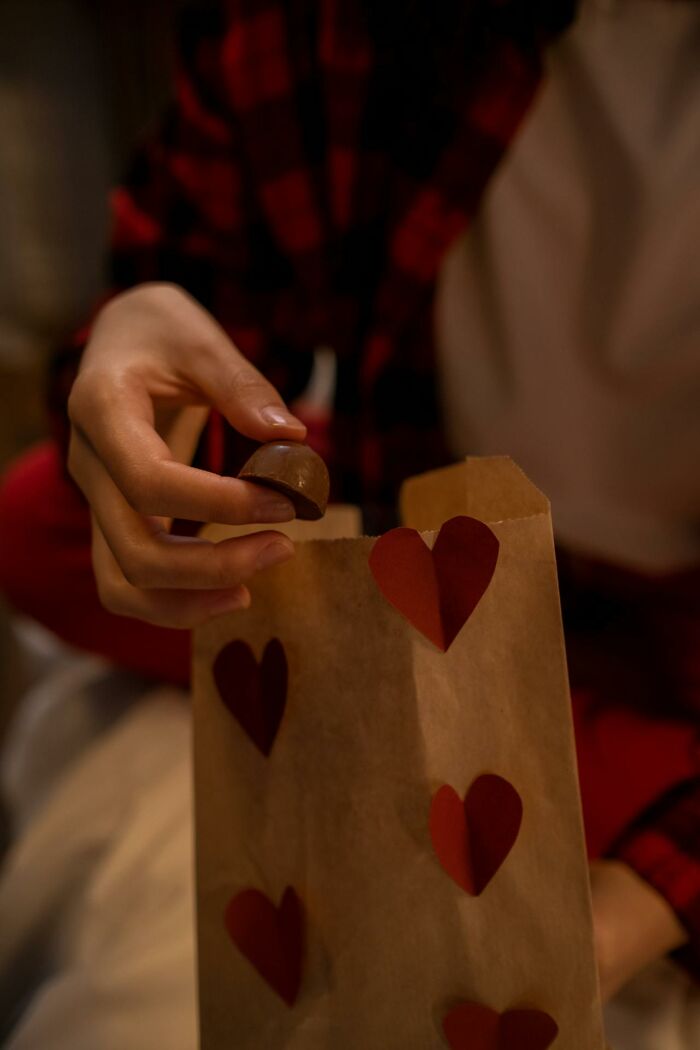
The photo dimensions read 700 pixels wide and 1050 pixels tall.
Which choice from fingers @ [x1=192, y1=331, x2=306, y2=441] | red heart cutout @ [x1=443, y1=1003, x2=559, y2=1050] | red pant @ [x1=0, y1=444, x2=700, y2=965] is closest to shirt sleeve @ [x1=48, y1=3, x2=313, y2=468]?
red pant @ [x1=0, y1=444, x2=700, y2=965]

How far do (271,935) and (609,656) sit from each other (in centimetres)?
40

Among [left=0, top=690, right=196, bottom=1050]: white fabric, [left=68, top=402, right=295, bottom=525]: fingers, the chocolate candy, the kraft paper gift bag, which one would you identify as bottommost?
[left=0, top=690, right=196, bottom=1050]: white fabric

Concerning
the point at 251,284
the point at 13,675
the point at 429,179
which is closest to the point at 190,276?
the point at 251,284

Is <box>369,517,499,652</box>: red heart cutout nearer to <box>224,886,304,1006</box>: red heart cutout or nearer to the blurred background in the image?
<box>224,886,304,1006</box>: red heart cutout

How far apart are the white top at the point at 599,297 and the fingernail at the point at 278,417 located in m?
0.30

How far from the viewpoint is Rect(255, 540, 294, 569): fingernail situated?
0.32 meters

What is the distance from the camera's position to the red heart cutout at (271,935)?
35cm

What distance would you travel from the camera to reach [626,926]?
438 millimetres

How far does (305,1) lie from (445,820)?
586 mm

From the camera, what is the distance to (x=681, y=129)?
1.68ft

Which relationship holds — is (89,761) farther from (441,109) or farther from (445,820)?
(441,109)

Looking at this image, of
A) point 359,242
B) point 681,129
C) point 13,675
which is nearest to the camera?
point 681,129

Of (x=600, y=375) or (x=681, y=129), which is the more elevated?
(x=681, y=129)

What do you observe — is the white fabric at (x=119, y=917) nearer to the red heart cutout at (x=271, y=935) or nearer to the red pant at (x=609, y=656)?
the red pant at (x=609, y=656)
